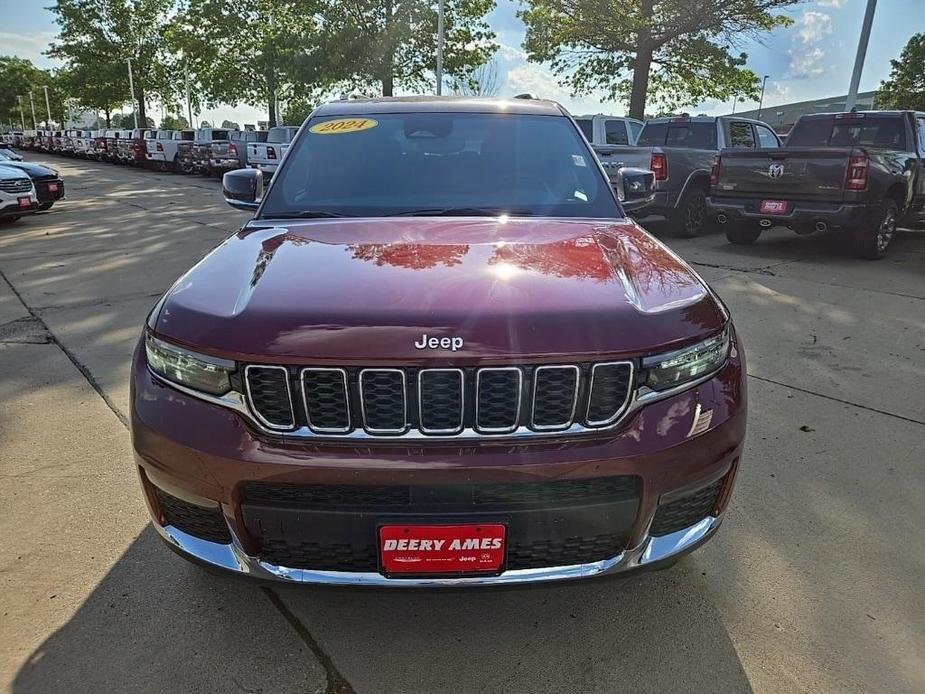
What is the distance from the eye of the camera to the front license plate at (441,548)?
1.76 m

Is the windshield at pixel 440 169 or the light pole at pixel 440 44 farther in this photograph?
the light pole at pixel 440 44

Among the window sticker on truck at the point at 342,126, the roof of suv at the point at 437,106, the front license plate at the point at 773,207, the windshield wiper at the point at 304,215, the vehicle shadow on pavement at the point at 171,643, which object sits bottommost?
the vehicle shadow on pavement at the point at 171,643

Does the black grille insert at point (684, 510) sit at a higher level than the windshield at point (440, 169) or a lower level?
lower

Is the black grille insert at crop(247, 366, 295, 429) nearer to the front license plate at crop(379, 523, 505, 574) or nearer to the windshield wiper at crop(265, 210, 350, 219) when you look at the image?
the front license plate at crop(379, 523, 505, 574)

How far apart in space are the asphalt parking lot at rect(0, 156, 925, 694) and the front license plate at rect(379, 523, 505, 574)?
0.38 feet

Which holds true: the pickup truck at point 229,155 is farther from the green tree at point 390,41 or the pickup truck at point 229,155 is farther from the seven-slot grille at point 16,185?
Answer: the seven-slot grille at point 16,185

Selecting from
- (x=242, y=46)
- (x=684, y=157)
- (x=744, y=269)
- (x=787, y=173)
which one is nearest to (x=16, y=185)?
(x=684, y=157)

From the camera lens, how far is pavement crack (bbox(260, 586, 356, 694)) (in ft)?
6.59

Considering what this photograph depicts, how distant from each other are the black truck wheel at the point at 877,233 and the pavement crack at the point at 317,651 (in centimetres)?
821

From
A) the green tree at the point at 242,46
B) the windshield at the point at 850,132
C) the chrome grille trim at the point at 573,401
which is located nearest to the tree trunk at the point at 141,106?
the green tree at the point at 242,46

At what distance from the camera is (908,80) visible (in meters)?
40.9

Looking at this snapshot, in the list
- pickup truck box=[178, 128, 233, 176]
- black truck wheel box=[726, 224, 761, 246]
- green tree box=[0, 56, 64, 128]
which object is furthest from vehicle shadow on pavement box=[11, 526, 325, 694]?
green tree box=[0, 56, 64, 128]

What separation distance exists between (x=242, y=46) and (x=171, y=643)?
3370cm

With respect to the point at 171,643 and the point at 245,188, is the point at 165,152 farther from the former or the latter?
the point at 171,643
